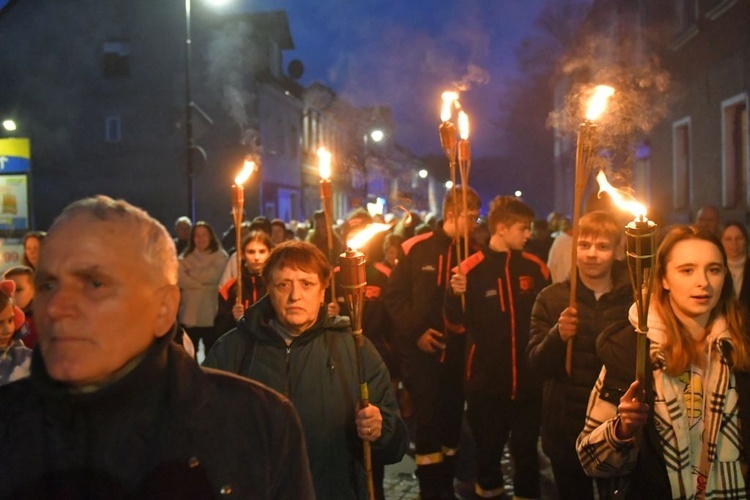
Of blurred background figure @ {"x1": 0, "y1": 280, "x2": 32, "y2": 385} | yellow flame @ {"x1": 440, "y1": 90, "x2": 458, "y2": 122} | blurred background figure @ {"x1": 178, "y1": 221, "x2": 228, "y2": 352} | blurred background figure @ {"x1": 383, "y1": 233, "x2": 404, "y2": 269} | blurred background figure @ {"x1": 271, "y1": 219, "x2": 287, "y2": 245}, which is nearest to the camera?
blurred background figure @ {"x1": 0, "y1": 280, "x2": 32, "y2": 385}

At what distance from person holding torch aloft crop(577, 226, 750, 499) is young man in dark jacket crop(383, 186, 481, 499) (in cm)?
303

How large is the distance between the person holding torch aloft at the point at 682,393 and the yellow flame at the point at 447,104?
3.01 metres

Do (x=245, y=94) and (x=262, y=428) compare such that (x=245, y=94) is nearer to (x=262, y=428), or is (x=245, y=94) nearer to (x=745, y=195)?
(x=745, y=195)

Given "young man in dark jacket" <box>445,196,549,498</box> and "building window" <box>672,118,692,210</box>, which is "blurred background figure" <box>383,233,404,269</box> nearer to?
"young man in dark jacket" <box>445,196,549,498</box>

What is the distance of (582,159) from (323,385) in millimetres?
1821

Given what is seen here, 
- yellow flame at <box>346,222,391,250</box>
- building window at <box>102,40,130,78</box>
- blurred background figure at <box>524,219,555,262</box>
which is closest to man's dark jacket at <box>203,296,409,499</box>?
yellow flame at <box>346,222,391,250</box>

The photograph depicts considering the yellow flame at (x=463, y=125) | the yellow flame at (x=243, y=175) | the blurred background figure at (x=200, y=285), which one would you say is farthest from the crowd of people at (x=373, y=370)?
the blurred background figure at (x=200, y=285)

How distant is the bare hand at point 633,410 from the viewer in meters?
2.79

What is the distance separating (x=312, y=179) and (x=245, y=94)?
33.9ft

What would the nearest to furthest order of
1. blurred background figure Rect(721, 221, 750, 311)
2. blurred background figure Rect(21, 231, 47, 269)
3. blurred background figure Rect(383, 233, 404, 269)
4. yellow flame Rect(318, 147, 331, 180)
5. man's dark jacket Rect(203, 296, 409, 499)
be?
1. man's dark jacket Rect(203, 296, 409, 499)
2. yellow flame Rect(318, 147, 331, 180)
3. blurred background figure Rect(721, 221, 750, 311)
4. blurred background figure Rect(21, 231, 47, 269)
5. blurred background figure Rect(383, 233, 404, 269)

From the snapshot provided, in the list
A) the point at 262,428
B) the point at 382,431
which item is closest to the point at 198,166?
the point at 382,431

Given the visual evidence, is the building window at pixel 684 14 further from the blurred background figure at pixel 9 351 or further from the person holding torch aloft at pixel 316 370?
the blurred background figure at pixel 9 351

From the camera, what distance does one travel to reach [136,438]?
1.90 m

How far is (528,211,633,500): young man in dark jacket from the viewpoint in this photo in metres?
4.37
